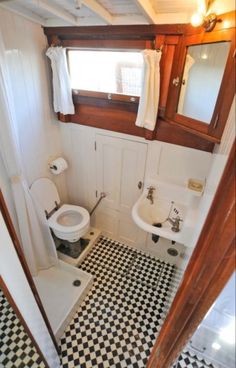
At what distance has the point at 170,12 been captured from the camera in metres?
1.23

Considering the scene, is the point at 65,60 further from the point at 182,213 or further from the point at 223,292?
the point at 223,292

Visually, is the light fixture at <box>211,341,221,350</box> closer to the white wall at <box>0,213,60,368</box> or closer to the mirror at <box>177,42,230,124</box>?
the white wall at <box>0,213,60,368</box>

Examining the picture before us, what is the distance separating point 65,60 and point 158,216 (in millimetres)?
1567

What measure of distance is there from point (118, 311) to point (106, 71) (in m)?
2.11

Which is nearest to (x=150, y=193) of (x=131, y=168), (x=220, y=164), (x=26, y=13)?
(x=131, y=168)

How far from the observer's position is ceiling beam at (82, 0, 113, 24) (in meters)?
1.12

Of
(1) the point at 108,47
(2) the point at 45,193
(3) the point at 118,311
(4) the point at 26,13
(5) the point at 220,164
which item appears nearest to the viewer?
(5) the point at 220,164

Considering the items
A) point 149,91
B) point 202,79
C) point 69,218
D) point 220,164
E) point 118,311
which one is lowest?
point 118,311

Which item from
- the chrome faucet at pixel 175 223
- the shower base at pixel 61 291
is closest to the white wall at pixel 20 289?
the shower base at pixel 61 291

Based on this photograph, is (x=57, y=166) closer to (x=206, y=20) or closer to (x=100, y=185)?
(x=100, y=185)

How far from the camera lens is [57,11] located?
131 centimetres

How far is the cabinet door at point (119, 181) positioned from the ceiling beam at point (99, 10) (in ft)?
2.89

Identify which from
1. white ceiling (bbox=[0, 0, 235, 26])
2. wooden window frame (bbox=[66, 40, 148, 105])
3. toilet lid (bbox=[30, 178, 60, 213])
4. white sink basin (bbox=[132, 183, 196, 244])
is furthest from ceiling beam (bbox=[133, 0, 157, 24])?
toilet lid (bbox=[30, 178, 60, 213])

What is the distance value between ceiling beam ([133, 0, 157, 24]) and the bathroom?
56mm
